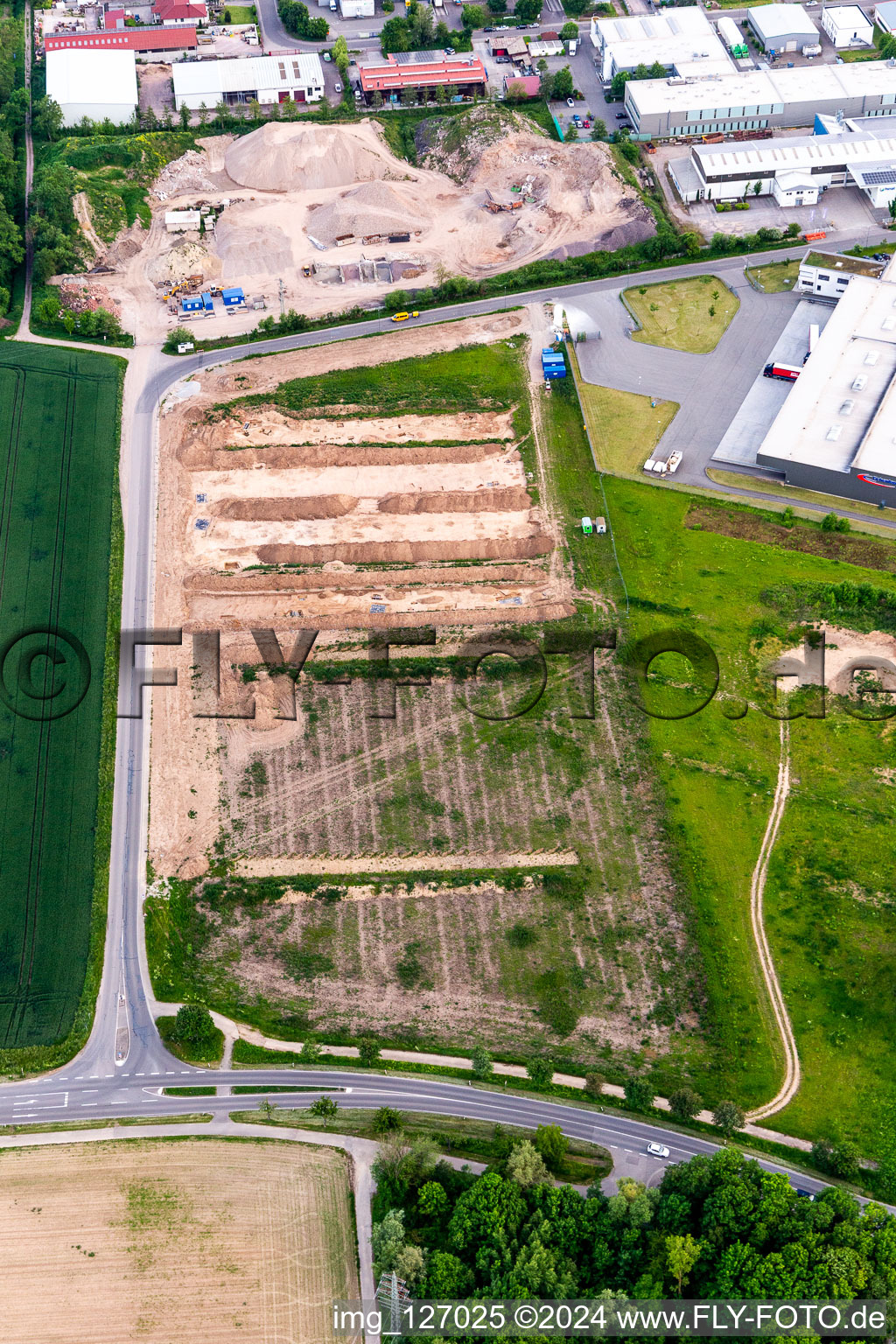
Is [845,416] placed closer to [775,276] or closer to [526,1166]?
[775,276]

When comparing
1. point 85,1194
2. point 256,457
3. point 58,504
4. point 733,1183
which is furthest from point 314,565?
point 733,1183

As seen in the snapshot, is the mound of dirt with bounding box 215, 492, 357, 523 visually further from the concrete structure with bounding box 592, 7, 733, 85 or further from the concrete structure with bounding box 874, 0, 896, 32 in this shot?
the concrete structure with bounding box 874, 0, 896, 32

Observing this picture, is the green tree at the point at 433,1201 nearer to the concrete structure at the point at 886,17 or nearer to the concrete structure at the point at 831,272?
the concrete structure at the point at 831,272

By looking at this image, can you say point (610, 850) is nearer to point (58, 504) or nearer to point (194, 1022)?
point (194, 1022)

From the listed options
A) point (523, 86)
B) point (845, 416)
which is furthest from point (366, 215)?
point (845, 416)

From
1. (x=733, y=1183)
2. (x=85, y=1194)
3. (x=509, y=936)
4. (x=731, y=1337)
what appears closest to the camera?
(x=731, y=1337)

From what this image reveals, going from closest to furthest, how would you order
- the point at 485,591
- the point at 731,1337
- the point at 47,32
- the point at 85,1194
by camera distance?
the point at 731,1337 → the point at 85,1194 → the point at 485,591 → the point at 47,32
